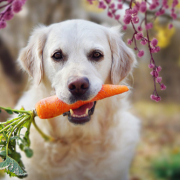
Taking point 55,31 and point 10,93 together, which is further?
point 10,93

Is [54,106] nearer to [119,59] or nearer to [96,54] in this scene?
[96,54]

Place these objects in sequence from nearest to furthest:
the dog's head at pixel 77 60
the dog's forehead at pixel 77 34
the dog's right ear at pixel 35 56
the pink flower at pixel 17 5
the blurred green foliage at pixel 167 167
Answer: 1. the pink flower at pixel 17 5
2. the dog's head at pixel 77 60
3. the dog's forehead at pixel 77 34
4. the dog's right ear at pixel 35 56
5. the blurred green foliage at pixel 167 167

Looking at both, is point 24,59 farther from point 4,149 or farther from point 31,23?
point 31,23

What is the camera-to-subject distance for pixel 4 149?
165 centimetres

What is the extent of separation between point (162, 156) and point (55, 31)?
2.90 m

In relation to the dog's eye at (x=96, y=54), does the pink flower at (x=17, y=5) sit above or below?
above

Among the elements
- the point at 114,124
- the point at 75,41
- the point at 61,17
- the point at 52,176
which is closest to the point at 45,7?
the point at 61,17

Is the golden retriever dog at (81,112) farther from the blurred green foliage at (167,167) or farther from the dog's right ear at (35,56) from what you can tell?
the blurred green foliage at (167,167)

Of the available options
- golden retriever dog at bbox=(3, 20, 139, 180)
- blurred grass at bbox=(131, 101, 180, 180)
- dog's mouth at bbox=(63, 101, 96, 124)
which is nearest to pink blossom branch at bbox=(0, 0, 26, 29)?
golden retriever dog at bbox=(3, 20, 139, 180)

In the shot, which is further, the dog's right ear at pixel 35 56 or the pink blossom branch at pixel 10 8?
the dog's right ear at pixel 35 56

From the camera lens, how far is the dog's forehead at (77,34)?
1.80 meters

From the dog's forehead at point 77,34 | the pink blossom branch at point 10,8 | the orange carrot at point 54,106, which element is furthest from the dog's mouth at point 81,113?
the pink blossom branch at point 10,8

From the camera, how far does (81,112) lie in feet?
6.00

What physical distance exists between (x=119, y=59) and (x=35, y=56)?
830mm
